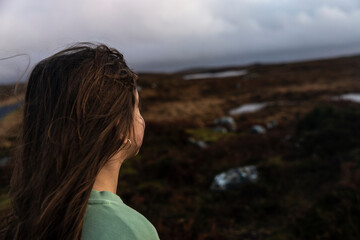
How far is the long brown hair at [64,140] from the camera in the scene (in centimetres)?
106

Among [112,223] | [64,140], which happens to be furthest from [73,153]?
[112,223]

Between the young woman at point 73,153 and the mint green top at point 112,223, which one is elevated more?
the young woman at point 73,153

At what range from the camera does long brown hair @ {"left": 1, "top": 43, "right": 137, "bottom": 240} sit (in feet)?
3.49

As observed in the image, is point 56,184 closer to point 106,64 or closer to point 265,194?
point 106,64

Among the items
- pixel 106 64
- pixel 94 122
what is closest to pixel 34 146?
pixel 94 122

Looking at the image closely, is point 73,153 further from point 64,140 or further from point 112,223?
point 112,223

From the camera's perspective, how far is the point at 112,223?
100 centimetres

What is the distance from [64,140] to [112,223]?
1.16ft

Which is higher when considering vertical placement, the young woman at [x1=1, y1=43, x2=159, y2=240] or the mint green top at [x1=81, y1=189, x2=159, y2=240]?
the young woman at [x1=1, y1=43, x2=159, y2=240]

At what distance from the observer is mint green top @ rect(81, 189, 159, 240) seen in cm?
99

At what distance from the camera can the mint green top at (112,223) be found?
0.99 meters

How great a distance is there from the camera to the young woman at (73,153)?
1.04 metres

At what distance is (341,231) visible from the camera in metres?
4.27

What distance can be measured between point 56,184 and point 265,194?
6.23 m
